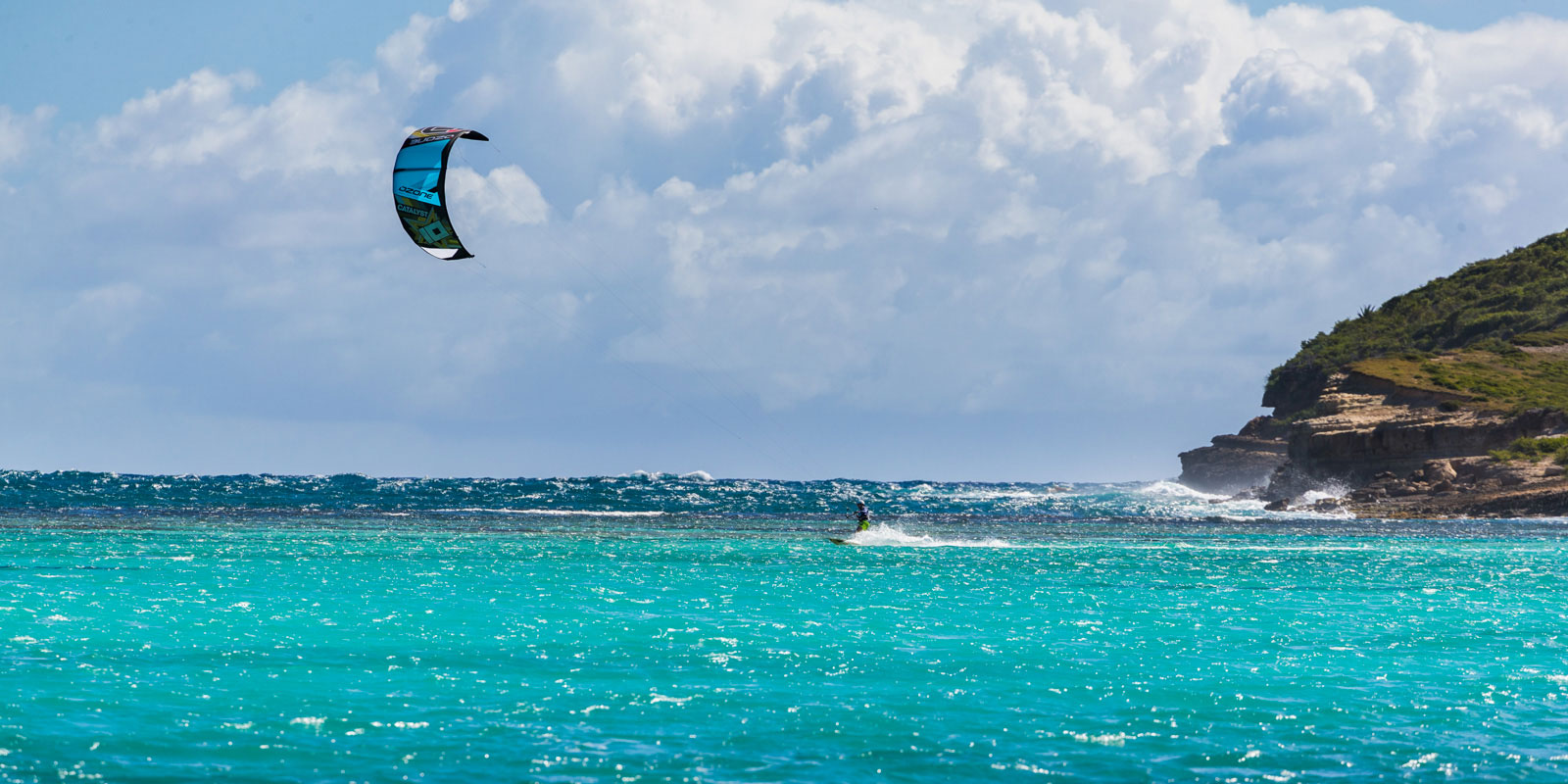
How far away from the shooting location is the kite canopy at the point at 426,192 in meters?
31.9

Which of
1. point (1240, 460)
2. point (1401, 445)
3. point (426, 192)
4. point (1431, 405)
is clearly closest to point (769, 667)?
point (426, 192)

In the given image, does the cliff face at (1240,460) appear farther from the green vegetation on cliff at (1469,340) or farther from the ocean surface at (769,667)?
the ocean surface at (769,667)

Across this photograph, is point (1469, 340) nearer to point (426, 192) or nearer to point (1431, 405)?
point (1431, 405)

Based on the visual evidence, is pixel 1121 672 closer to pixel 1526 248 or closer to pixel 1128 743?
pixel 1128 743

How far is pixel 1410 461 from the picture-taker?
87.1 m

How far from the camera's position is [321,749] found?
41.8 ft

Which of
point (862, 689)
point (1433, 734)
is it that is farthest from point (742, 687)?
point (1433, 734)

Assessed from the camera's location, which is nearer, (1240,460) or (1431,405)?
(1431,405)

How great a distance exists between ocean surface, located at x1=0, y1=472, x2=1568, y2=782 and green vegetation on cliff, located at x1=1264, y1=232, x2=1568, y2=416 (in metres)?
65.5

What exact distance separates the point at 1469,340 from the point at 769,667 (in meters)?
126

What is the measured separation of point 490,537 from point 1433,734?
4075cm

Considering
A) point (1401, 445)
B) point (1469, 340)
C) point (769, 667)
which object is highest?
point (1469, 340)

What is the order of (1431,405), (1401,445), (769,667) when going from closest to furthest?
(769,667) < (1401,445) < (1431,405)

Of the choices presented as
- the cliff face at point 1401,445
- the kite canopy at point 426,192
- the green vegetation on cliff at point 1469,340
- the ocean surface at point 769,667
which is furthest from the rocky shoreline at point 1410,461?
the kite canopy at point 426,192
